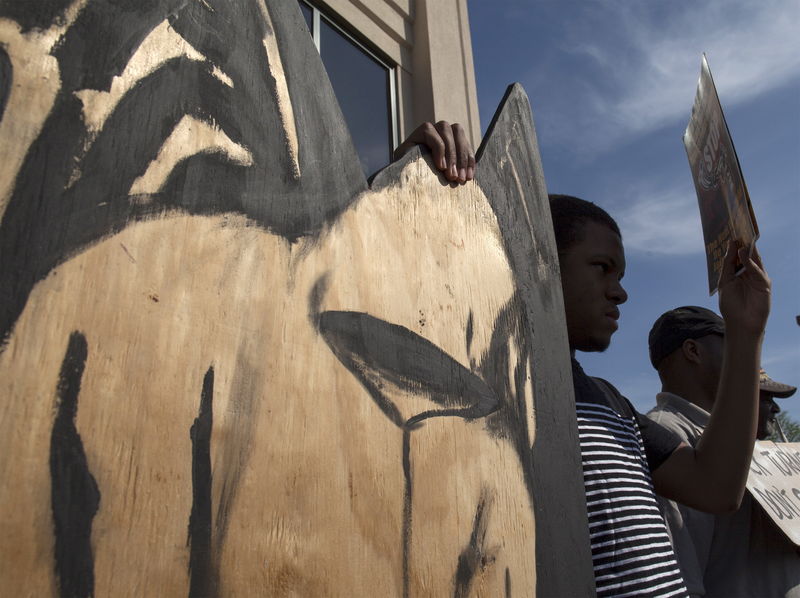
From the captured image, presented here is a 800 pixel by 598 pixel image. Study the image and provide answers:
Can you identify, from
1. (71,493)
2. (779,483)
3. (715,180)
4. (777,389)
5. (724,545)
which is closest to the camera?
(71,493)

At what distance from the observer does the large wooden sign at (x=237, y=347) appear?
0.70 metres

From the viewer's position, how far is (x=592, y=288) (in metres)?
1.67

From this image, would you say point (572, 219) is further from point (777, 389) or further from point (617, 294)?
point (777, 389)

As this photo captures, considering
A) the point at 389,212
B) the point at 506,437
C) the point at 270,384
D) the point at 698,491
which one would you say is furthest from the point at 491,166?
the point at 698,491

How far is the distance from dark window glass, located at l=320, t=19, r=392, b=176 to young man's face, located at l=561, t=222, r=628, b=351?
1.65m

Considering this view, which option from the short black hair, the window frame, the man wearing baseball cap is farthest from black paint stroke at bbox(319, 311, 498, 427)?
the window frame

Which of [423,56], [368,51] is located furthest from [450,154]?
[423,56]

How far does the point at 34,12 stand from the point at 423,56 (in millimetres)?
3224

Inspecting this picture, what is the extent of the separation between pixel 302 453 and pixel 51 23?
628 millimetres

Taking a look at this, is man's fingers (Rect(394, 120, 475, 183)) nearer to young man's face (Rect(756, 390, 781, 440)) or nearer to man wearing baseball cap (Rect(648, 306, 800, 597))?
man wearing baseball cap (Rect(648, 306, 800, 597))

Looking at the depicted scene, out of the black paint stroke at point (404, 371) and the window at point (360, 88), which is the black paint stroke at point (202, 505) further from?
the window at point (360, 88)

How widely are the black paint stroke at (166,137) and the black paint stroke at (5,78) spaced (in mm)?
47

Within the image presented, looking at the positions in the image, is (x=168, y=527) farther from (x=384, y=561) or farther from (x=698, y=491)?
(x=698, y=491)

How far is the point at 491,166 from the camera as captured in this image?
1.38 meters
